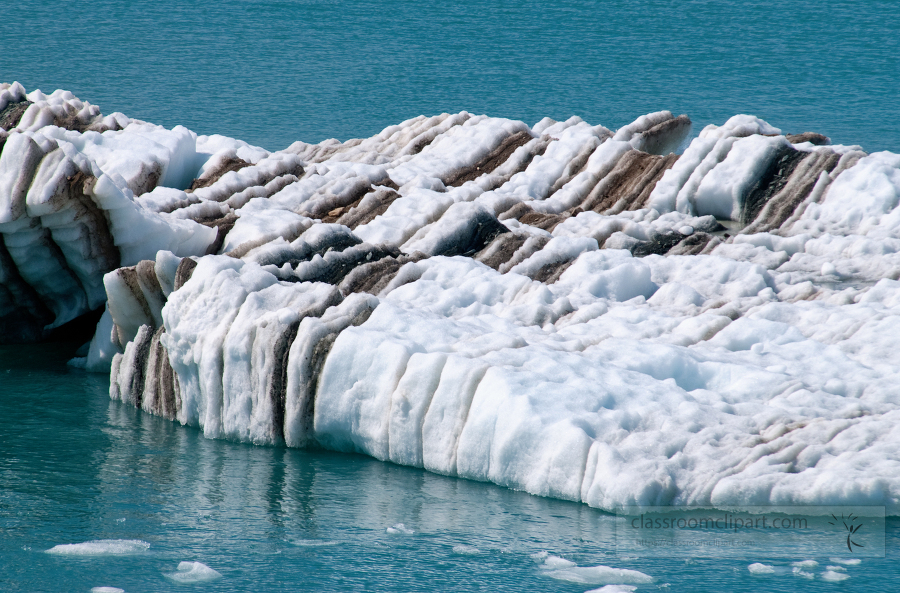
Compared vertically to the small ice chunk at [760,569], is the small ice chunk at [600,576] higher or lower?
lower

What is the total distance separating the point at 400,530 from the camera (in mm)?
8977

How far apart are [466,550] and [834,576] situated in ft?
9.62

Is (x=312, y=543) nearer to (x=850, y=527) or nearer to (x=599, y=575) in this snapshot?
(x=599, y=575)

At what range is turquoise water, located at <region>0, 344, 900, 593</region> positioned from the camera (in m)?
8.07

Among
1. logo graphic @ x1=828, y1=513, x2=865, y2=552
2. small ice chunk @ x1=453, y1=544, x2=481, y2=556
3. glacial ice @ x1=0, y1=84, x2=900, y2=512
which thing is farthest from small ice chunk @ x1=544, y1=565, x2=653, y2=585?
logo graphic @ x1=828, y1=513, x2=865, y2=552

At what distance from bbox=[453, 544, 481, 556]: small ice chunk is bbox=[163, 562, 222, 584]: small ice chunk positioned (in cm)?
194

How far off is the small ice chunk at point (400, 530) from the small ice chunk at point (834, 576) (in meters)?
3.40

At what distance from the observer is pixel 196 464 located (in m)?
10.6

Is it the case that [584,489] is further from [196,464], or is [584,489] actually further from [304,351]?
[196,464]

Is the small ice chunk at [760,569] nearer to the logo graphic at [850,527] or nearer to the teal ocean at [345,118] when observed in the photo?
the teal ocean at [345,118]

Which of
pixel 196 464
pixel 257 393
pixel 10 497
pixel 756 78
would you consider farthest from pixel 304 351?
pixel 756 78

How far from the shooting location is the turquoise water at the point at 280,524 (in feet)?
26.5

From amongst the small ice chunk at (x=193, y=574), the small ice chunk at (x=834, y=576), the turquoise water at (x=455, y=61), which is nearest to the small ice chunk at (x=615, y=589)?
the small ice chunk at (x=834, y=576)

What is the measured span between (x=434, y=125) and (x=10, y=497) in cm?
1283
